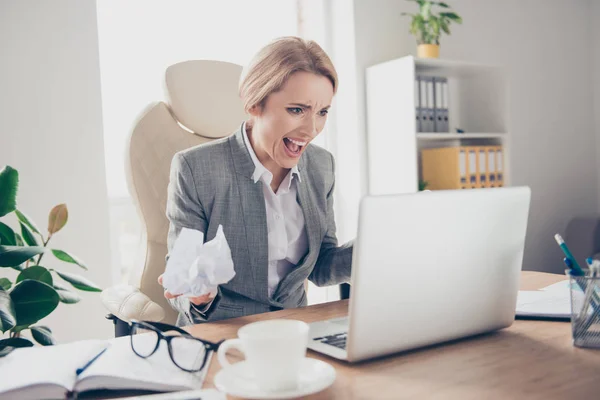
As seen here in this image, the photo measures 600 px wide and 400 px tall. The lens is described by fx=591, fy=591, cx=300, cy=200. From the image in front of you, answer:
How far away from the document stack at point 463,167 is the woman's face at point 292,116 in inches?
71.9

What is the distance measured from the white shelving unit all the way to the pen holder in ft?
6.72

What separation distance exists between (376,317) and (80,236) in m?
2.02

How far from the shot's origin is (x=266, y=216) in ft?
4.43

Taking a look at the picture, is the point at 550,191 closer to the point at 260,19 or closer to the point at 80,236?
the point at 260,19

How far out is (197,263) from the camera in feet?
2.87

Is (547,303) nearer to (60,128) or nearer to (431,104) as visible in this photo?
(60,128)

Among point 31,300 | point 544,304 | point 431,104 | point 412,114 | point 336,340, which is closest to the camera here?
point 336,340

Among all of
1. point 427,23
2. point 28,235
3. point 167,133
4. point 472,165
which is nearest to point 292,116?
point 167,133

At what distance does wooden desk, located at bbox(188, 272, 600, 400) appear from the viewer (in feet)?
2.16

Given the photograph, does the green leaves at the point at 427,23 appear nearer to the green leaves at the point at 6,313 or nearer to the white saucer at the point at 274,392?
the green leaves at the point at 6,313

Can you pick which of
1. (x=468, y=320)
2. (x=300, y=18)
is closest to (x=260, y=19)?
(x=300, y=18)

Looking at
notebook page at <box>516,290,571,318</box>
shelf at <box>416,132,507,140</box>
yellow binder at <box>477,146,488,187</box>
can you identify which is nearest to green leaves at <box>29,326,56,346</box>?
notebook page at <box>516,290,571,318</box>

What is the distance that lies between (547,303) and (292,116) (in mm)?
667

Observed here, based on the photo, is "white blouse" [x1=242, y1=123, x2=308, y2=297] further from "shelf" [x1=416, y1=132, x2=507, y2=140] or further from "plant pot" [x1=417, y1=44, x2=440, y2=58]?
"plant pot" [x1=417, y1=44, x2=440, y2=58]
